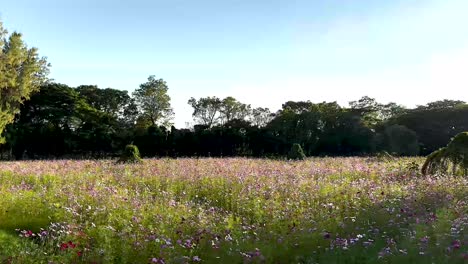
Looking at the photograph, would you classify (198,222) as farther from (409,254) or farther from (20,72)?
(20,72)

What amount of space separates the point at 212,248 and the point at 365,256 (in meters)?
2.09

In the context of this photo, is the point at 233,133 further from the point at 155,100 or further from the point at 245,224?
the point at 245,224

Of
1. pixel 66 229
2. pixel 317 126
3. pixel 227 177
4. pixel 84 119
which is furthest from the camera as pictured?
pixel 84 119

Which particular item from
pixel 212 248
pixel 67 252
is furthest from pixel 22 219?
pixel 212 248

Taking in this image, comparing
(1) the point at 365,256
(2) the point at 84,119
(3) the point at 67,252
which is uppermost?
(2) the point at 84,119

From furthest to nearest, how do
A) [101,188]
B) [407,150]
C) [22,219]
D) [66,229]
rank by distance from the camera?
[407,150]
[101,188]
[22,219]
[66,229]

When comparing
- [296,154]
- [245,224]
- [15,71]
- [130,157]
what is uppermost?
[15,71]

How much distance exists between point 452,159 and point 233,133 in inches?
1039

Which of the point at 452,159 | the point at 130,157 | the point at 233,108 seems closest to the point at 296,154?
the point at 130,157

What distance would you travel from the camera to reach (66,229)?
22.4ft

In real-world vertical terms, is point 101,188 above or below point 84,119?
below

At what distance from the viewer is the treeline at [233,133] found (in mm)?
37344

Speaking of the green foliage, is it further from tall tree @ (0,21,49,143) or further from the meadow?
tall tree @ (0,21,49,143)

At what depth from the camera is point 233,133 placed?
37969 mm
